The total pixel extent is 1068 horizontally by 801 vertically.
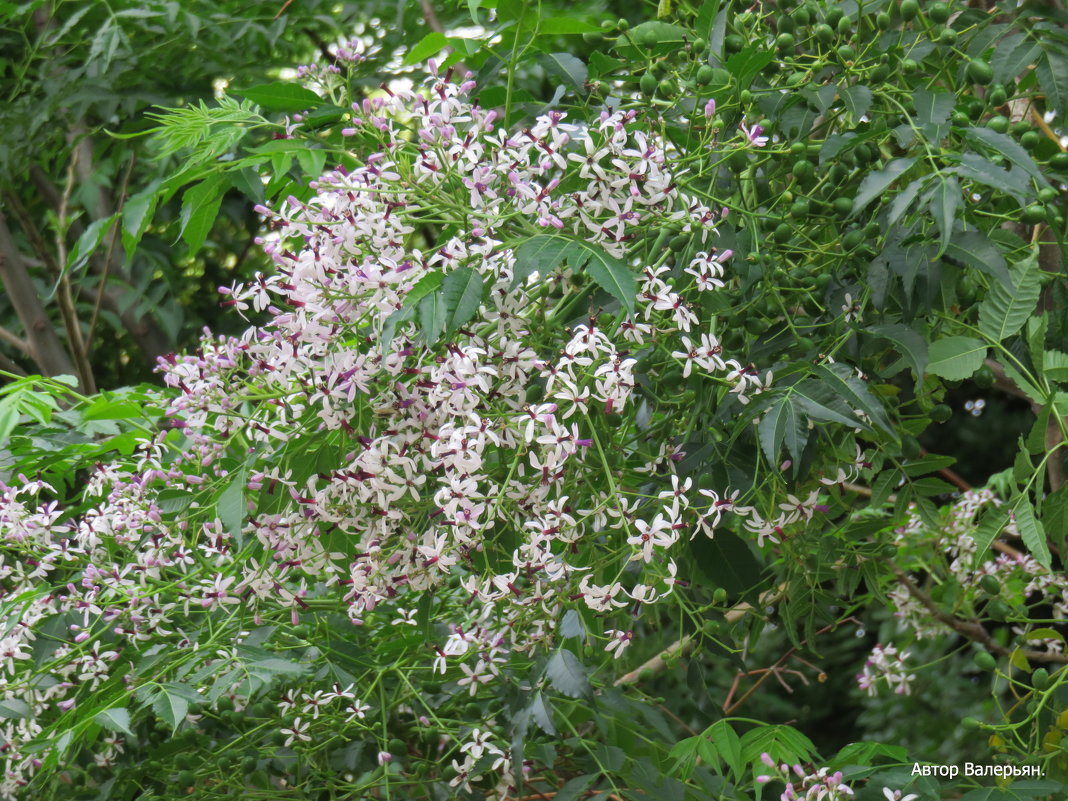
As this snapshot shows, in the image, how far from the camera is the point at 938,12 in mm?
1093

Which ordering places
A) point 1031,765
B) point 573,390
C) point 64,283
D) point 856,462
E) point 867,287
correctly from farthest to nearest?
point 64,283, point 1031,765, point 856,462, point 867,287, point 573,390

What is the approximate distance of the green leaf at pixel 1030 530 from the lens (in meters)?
0.97

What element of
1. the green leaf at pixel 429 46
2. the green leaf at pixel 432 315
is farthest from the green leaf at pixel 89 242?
the green leaf at pixel 432 315

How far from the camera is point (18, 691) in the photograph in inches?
55.2

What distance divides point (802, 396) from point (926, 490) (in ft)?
1.08

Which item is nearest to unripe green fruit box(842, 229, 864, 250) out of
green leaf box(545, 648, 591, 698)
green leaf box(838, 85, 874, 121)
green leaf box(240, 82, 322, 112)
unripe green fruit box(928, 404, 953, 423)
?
green leaf box(838, 85, 874, 121)

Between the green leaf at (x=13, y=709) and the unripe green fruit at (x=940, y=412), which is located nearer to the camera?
the unripe green fruit at (x=940, y=412)

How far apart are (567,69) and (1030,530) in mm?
610

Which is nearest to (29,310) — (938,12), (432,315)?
(432,315)

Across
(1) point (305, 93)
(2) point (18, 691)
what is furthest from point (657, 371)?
(2) point (18, 691)

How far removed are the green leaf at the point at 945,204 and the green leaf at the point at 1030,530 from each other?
24 cm

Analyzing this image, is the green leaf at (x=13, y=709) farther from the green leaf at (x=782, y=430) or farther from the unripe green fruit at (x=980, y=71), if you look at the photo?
the unripe green fruit at (x=980, y=71)

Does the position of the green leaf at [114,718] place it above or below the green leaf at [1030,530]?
below

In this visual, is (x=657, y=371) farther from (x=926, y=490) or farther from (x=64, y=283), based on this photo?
(x=64, y=283)
